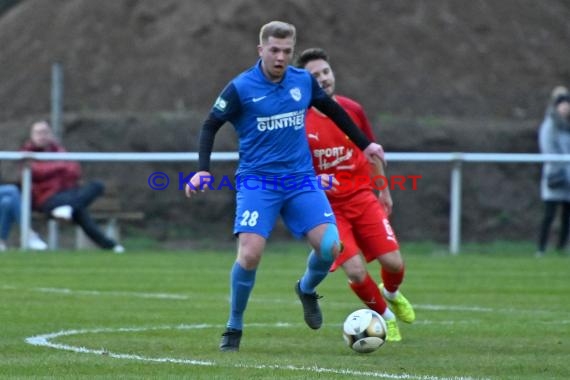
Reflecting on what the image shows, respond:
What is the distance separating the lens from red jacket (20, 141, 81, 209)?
19266 mm

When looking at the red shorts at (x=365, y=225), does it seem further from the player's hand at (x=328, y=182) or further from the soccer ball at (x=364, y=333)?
the soccer ball at (x=364, y=333)

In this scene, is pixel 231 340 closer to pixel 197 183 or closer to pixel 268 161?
pixel 197 183

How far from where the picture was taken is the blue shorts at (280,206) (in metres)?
9.00

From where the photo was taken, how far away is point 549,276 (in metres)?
16.0

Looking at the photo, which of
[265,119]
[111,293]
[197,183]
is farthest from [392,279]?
[111,293]

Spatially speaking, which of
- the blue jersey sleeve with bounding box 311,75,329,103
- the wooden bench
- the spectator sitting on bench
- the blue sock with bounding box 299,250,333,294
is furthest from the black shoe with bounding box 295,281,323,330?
the wooden bench

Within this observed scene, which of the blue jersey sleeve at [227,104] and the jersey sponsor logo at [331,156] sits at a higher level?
the blue jersey sleeve at [227,104]

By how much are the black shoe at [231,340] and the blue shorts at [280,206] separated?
0.64 meters

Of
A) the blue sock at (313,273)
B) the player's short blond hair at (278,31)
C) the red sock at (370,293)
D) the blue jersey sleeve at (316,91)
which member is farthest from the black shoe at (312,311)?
the player's short blond hair at (278,31)

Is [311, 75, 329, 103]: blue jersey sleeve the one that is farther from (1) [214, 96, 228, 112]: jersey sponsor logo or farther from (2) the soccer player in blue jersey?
(1) [214, 96, 228, 112]: jersey sponsor logo

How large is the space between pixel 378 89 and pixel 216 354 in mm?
18262

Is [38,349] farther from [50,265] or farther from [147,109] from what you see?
[147,109]

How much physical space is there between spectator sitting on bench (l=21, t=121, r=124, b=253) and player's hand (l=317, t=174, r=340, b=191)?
29.4 ft

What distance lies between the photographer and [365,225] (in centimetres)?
1050
